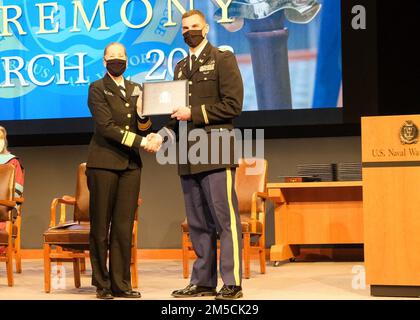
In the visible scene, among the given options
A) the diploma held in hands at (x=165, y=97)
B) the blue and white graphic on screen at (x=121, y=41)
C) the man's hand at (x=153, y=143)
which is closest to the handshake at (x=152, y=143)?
the man's hand at (x=153, y=143)

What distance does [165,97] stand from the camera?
14.0 feet

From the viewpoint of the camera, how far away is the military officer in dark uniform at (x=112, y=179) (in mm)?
4504

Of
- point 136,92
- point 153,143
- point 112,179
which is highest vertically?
point 136,92

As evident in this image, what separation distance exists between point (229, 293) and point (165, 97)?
→ 111 centimetres

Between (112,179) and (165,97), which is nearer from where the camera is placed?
(165,97)

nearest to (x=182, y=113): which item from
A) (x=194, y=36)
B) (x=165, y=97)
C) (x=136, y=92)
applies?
(x=165, y=97)

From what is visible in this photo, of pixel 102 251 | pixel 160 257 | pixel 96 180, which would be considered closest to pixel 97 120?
pixel 96 180

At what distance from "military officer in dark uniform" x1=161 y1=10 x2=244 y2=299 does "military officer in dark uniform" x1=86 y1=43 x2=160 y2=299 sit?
374 millimetres

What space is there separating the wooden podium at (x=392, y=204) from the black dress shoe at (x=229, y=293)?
0.73m

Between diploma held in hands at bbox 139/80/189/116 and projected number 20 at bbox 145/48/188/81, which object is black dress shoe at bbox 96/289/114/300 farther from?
projected number 20 at bbox 145/48/188/81

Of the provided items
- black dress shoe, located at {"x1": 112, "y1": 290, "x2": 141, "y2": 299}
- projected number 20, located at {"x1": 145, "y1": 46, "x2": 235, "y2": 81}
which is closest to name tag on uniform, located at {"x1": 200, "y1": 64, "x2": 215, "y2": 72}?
black dress shoe, located at {"x1": 112, "y1": 290, "x2": 141, "y2": 299}

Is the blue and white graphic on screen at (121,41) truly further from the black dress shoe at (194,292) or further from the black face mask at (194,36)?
the black dress shoe at (194,292)

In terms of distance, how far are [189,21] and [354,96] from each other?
3.04 metres

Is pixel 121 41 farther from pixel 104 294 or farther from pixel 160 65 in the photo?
pixel 104 294
